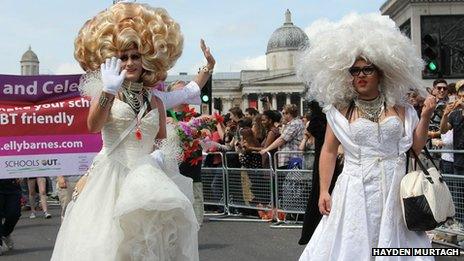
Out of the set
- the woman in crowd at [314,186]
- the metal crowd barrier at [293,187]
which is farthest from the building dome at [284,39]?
the woman in crowd at [314,186]

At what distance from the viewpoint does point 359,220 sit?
452 cm

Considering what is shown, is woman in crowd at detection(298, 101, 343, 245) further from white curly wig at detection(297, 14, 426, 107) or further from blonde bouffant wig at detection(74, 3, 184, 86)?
blonde bouffant wig at detection(74, 3, 184, 86)

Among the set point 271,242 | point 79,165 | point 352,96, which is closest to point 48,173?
point 79,165

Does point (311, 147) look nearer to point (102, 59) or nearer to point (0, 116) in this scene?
point (0, 116)

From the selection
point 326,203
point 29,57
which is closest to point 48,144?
point 326,203

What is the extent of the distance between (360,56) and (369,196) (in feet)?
3.08

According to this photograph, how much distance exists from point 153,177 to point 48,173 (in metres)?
6.97

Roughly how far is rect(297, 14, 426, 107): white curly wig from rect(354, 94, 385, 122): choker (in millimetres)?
48

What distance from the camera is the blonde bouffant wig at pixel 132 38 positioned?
403cm

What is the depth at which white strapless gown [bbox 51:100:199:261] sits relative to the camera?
382 centimetres

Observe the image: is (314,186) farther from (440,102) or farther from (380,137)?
(440,102)

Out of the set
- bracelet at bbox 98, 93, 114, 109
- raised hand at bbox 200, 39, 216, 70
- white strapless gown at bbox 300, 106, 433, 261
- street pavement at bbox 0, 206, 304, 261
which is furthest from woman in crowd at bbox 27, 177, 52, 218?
bracelet at bbox 98, 93, 114, 109

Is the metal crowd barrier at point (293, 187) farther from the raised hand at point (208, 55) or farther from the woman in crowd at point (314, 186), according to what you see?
the raised hand at point (208, 55)

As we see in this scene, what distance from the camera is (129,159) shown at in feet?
13.4
